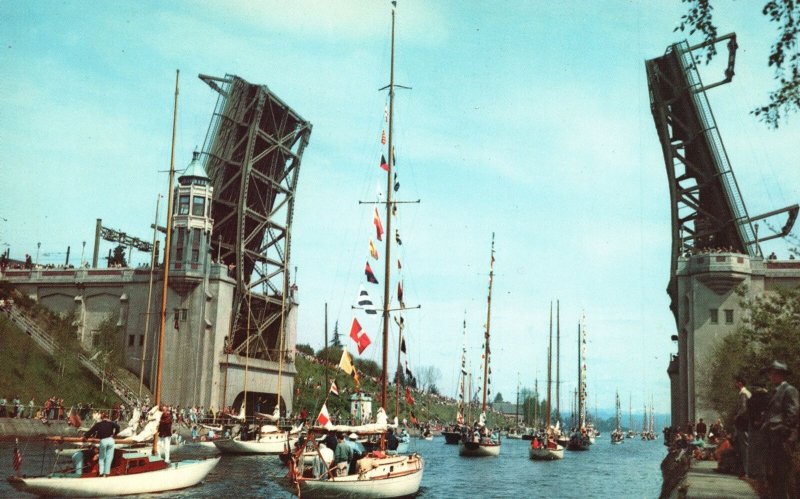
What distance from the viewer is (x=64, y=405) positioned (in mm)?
44438

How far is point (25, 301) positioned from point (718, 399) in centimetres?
4815

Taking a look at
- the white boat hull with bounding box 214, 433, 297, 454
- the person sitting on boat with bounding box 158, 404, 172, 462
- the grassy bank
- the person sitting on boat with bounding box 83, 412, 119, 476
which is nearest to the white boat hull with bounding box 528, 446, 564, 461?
the white boat hull with bounding box 214, 433, 297, 454

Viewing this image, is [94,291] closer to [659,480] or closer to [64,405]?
[64,405]

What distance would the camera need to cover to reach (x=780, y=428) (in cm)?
948

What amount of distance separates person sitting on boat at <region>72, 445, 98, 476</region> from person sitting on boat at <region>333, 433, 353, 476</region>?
665 cm

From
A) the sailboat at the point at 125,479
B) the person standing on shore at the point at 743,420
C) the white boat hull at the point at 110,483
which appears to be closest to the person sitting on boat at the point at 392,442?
the sailboat at the point at 125,479

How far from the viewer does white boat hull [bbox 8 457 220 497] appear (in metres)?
19.7

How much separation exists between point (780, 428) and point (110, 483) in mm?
17302

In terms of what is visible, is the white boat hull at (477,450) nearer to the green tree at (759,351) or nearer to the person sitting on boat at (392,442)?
the green tree at (759,351)

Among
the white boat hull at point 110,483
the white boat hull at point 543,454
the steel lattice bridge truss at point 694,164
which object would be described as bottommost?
the white boat hull at point 543,454

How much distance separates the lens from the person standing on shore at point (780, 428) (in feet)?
30.7

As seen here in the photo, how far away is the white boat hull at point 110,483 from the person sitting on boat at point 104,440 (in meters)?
0.29

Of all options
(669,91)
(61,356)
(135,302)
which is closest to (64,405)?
(61,356)

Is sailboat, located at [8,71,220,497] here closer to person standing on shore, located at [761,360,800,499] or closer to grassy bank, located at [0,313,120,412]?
person standing on shore, located at [761,360,800,499]
